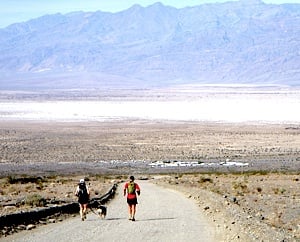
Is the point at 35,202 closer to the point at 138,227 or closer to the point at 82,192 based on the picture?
the point at 82,192


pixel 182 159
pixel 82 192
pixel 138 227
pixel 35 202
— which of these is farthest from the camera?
pixel 182 159

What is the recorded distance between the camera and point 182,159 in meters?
56.3

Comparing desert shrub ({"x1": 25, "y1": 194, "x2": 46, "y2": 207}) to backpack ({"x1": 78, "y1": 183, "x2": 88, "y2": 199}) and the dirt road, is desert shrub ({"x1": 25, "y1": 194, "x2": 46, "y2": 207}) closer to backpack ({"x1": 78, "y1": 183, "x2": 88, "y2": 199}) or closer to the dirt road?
the dirt road

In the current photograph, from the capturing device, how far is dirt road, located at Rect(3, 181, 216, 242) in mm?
16016

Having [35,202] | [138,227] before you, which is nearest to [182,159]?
[35,202]

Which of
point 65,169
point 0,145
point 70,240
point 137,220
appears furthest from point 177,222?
point 0,145

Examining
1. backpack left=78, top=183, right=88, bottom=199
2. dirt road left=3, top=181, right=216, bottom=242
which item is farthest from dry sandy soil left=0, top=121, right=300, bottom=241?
backpack left=78, top=183, right=88, bottom=199

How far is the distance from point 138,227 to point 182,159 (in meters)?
38.7

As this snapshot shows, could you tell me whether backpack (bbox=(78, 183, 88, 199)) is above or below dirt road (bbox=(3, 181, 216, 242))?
above

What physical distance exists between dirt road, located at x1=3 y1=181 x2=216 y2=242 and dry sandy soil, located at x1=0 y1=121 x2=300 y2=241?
836 mm

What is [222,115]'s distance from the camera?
103 meters

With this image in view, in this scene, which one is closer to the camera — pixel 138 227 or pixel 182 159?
pixel 138 227

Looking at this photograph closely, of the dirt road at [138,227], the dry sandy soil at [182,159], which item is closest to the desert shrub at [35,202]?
the dry sandy soil at [182,159]

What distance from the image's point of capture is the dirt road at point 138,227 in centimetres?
1602
